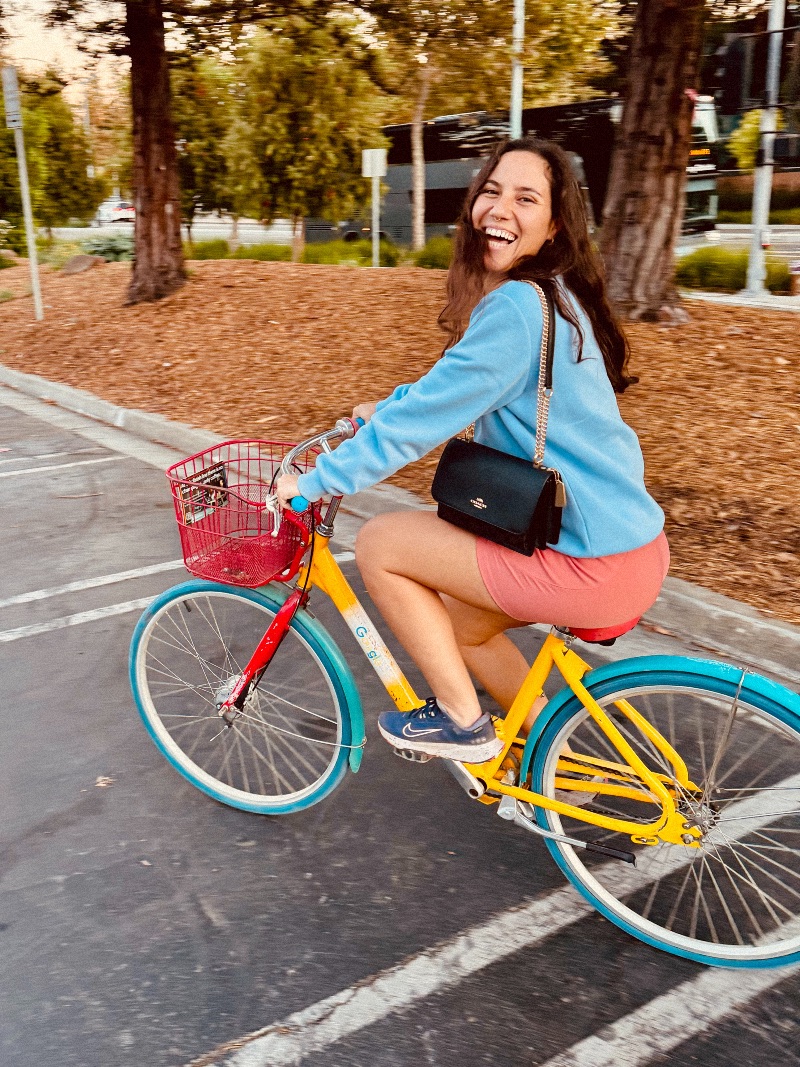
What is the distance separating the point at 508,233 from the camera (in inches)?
96.7

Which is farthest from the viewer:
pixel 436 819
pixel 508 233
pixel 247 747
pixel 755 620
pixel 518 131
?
pixel 518 131

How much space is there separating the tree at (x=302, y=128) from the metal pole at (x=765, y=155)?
917 cm

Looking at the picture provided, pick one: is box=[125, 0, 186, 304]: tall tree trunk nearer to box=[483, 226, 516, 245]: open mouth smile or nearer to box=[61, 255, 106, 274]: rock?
box=[61, 255, 106, 274]: rock

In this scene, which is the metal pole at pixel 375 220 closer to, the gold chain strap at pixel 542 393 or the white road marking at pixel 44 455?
the white road marking at pixel 44 455

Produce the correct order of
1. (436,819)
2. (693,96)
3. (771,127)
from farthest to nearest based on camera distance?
(771,127)
(693,96)
(436,819)

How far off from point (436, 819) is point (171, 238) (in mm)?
10999

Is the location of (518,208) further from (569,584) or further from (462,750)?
(462,750)

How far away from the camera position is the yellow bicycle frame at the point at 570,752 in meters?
2.54

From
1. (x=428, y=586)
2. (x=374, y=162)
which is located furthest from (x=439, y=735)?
(x=374, y=162)

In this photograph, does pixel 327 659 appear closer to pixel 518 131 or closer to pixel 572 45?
pixel 518 131

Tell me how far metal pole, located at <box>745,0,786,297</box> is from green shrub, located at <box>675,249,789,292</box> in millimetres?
566

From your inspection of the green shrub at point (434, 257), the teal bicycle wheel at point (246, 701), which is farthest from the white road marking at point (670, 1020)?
the green shrub at point (434, 257)

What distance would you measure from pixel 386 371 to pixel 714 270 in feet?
21.6

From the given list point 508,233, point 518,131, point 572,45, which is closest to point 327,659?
point 508,233
